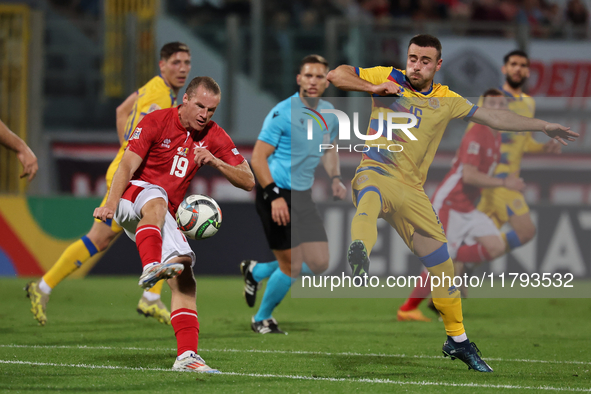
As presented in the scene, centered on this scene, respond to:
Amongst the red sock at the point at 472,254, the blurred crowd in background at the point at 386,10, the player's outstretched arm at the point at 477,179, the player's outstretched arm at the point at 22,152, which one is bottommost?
the red sock at the point at 472,254

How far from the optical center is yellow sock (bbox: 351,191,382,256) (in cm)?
518

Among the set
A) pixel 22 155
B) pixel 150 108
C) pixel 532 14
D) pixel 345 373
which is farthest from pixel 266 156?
pixel 532 14

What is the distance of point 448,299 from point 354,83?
1576mm

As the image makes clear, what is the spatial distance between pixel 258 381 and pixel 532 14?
12.9 meters

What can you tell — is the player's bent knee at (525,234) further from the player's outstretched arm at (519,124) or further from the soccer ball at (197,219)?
the soccer ball at (197,219)

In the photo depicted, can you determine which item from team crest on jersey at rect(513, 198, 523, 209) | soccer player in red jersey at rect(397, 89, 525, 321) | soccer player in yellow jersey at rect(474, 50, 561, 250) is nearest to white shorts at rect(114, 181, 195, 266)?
soccer player in red jersey at rect(397, 89, 525, 321)

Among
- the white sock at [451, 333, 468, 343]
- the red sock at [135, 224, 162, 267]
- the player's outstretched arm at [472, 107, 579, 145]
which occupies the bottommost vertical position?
the white sock at [451, 333, 468, 343]

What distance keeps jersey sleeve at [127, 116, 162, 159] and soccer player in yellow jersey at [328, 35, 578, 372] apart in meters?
1.25

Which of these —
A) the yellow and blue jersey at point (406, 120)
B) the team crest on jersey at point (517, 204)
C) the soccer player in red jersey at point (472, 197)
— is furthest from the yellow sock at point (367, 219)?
the team crest on jersey at point (517, 204)

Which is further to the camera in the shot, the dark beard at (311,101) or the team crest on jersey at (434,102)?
the dark beard at (311,101)

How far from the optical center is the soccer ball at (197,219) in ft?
16.6

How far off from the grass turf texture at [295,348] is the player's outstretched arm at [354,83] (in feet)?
6.04

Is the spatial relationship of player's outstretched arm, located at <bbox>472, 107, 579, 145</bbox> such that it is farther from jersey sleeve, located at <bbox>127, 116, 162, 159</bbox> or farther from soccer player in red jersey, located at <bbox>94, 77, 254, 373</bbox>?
jersey sleeve, located at <bbox>127, 116, 162, 159</bbox>

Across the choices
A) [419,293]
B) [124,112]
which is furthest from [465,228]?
[124,112]
